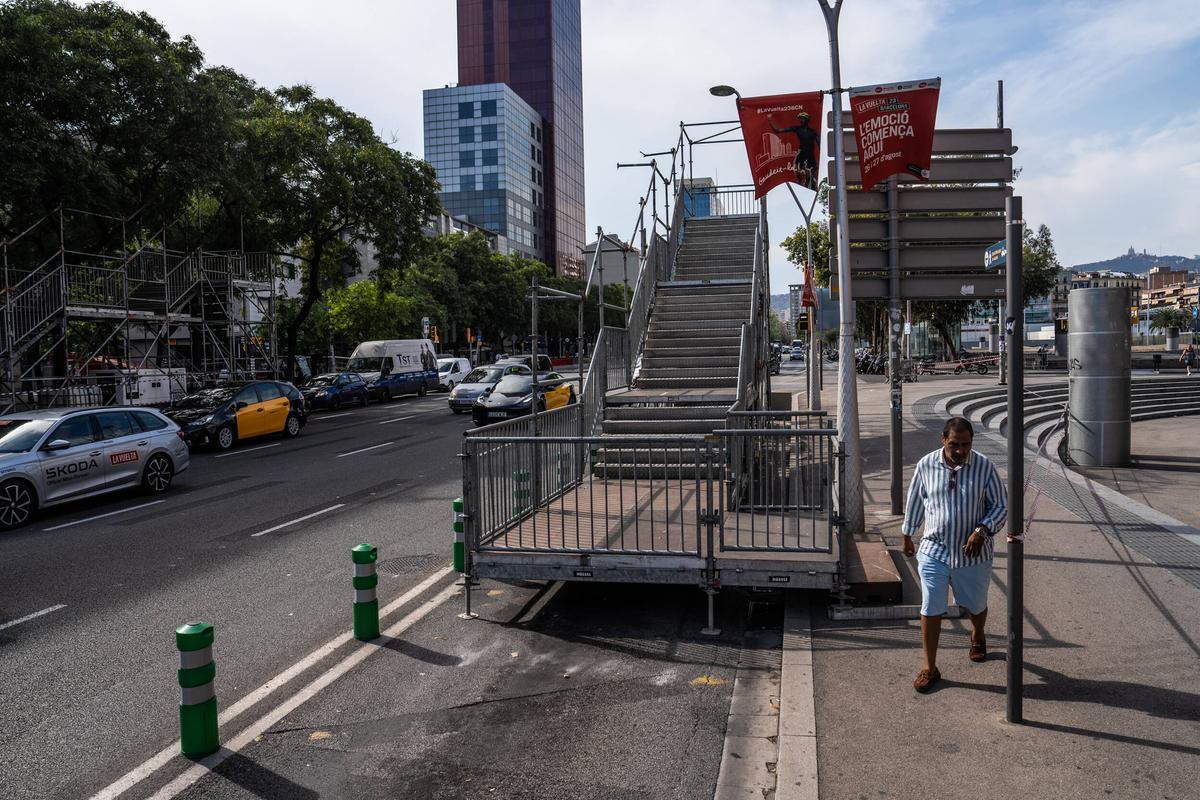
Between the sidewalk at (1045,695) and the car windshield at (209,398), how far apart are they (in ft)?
58.2

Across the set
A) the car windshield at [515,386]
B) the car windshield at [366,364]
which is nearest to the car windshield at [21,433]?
the car windshield at [515,386]

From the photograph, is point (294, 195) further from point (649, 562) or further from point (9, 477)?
point (649, 562)

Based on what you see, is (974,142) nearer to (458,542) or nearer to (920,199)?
(920,199)

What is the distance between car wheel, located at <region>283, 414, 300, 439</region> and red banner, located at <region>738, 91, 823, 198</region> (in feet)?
53.0

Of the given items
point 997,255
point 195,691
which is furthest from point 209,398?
point 997,255

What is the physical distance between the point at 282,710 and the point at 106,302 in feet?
75.6

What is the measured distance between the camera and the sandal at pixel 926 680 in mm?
5129

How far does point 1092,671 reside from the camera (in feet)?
17.5

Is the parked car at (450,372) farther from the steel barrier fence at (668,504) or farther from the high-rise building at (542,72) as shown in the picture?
the high-rise building at (542,72)

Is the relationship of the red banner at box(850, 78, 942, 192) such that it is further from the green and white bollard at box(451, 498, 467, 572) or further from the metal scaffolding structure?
the metal scaffolding structure

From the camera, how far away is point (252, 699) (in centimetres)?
550

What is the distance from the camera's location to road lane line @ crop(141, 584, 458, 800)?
4477 mm

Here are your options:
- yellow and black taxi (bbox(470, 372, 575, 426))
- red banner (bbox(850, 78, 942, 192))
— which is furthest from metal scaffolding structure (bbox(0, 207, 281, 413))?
red banner (bbox(850, 78, 942, 192))

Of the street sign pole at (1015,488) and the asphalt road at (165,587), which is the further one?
the asphalt road at (165,587)
